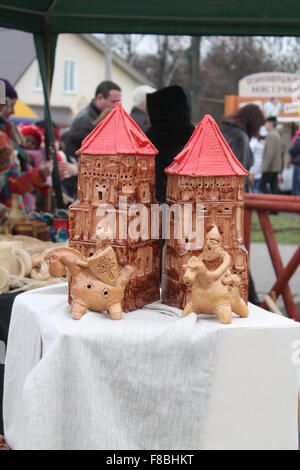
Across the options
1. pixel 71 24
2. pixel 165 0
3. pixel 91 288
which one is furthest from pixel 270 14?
pixel 91 288

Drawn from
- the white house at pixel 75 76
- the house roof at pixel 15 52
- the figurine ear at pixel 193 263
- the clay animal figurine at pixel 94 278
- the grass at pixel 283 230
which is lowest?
the grass at pixel 283 230

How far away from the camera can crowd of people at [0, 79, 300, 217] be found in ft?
10.2

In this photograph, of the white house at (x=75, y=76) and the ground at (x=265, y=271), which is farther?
the white house at (x=75, y=76)

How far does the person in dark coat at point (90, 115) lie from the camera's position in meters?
4.79

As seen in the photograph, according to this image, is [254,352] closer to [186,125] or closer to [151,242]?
[151,242]

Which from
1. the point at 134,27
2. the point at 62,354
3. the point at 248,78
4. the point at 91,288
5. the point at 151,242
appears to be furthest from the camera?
the point at 248,78

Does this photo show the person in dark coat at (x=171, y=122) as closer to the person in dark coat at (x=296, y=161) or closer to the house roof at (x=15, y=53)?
the house roof at (x=15, y=53)

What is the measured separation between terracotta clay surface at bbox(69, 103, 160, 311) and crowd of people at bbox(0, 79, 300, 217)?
91 cm

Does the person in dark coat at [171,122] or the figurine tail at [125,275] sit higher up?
the person in dark coat at [171,122]

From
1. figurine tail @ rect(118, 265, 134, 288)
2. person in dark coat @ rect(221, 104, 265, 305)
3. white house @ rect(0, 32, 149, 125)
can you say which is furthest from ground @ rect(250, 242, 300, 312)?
white house @ rect(0, 32, 149, 125)

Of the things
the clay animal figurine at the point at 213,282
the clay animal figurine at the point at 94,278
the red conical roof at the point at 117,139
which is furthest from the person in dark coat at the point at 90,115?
the clay animal figurine at the point at 213,282

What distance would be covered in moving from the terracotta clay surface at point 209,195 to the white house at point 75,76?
24639 mm

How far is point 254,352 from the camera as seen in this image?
181 centimetres

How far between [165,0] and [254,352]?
9.11 feet
